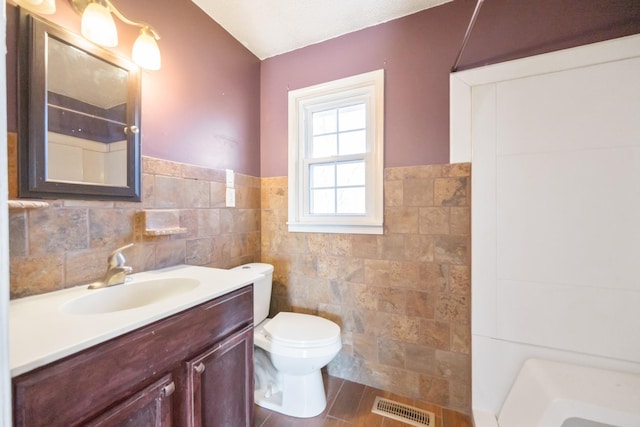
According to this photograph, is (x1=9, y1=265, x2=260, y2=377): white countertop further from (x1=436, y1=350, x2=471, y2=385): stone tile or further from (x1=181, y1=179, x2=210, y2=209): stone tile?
(x1=436, y1=350, x2=471, y2=385): stone tile

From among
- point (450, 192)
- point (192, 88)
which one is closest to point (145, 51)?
point (192, 88)

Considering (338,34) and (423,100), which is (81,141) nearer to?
(338,34)

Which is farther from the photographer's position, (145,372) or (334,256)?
(334,256)

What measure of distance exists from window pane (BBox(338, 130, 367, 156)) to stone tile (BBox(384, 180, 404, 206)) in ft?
1.04

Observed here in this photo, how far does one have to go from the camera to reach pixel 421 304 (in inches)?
60.5

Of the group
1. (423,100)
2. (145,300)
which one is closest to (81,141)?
(145,300)

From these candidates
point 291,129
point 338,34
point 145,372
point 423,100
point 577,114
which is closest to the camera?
point 145,372

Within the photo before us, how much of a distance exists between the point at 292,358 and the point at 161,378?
702 mm

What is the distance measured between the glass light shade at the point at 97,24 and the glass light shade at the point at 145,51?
103 mm

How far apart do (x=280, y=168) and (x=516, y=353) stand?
1.89 metres

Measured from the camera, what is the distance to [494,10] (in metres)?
1.39

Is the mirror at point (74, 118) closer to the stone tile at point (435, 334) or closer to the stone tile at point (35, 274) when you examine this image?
the stone tile at point (35, 274)

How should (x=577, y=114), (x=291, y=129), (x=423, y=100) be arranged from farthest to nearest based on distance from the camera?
(x=291, y=129) → (x=423, y=100) → (x=577, y=114)

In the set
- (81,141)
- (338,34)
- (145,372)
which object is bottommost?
(145,372)
